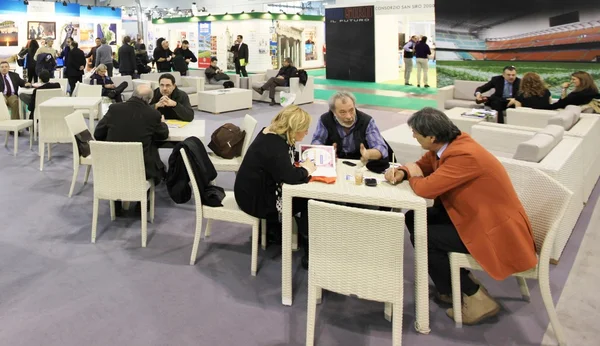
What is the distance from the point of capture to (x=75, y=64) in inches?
414

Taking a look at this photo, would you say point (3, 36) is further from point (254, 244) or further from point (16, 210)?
point (254, 244)

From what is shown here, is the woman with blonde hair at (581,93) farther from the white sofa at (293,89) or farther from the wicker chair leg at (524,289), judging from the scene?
the white sofa at (293,89)

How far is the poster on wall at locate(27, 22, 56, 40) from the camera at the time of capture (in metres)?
15.0

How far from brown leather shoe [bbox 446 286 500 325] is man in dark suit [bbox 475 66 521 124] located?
192 inches

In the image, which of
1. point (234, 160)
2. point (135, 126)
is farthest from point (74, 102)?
point (234, 160)

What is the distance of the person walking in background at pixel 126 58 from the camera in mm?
11742

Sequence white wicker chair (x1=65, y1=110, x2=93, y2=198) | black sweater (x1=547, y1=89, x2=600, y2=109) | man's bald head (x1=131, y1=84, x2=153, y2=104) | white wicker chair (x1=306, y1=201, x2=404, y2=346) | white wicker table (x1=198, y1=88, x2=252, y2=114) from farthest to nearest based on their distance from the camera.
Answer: white wicker table (x1=198, y1=88, x2=252, y2=114)
black sweater (x1=547, y1=89, x2=600, y2=109)
white wicker chair (x1=65, y1=110, x2=93, y2=198)
man's bald head (x1=131, y1=84, x2=153, y2=104)
white wicker chair (x1=306, y1=201, x2=404, y2=346)

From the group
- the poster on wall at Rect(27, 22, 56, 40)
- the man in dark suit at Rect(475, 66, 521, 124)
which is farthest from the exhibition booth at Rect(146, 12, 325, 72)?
the man in dark suit at Rect(475, 66, 521, 124)

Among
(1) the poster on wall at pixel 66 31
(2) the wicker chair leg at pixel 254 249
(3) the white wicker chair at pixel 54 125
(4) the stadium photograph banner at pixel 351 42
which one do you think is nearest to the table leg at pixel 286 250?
(2) the wicker chair leg at pixel 254 249

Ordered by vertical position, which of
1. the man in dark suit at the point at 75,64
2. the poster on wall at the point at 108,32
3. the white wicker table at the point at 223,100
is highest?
the poster on wall at the point at 108,32

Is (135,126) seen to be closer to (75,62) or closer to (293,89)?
(293,89)

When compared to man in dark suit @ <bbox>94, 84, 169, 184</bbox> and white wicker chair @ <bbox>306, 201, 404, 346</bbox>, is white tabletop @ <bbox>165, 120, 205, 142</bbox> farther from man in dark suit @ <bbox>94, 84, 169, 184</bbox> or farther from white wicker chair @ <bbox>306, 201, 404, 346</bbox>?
white wicker chair @ <bbox>306, 201, 404, 346</bbox>

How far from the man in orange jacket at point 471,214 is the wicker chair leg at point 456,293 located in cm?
5

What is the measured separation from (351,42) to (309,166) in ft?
→ 45.6
